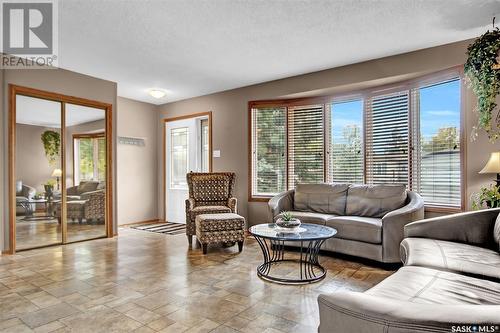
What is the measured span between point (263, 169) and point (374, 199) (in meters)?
2.03

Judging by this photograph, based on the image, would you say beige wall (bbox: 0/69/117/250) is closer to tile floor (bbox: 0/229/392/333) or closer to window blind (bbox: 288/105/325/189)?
tile floor (bbox: 0/229/392/333)

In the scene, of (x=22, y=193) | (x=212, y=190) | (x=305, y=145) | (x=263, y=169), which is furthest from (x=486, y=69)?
(x=22, y=193)

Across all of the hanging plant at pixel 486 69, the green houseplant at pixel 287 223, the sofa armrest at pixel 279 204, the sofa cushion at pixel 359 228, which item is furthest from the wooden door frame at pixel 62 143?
the hanging plant at pixel 486 69

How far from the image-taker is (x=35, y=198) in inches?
166

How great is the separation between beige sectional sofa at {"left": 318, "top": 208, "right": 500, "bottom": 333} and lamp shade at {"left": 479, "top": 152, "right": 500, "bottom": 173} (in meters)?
0.72

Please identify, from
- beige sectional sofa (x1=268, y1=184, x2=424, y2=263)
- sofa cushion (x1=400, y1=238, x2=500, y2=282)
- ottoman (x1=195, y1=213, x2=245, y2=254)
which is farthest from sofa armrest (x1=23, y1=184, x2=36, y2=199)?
sofa cushion (x1=400, y1=238, x2=500, y2=282)

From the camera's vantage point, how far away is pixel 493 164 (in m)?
3.01

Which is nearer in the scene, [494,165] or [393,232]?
[494,165]

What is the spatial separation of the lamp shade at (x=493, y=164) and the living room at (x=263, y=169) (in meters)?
0.02

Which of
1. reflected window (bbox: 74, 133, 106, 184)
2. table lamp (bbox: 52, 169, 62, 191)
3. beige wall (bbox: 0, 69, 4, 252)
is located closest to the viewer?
beige wall (bbox: 0, 69, 4, 252)

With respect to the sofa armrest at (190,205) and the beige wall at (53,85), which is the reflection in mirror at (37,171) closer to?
the beige wall at (53,85)

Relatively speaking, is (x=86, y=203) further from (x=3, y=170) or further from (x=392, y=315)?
(x=392, y=315)

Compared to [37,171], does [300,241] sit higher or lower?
lower

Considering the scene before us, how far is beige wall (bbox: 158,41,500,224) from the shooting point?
11.3ft
